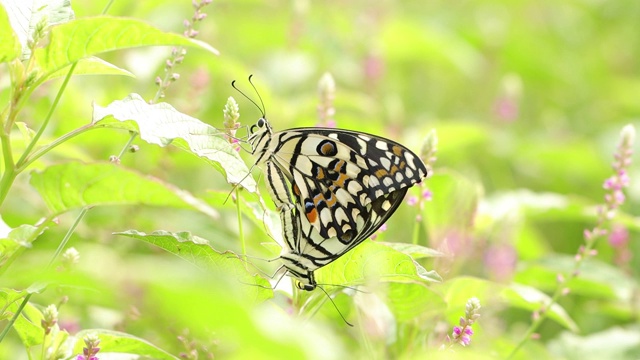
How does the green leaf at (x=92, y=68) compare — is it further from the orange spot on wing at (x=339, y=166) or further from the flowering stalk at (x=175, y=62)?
the orange spot on wing at (x=339, y=166)

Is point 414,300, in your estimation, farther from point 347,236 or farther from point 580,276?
point 580,276

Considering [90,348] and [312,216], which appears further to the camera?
[312,216]

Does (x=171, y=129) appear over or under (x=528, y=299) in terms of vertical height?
over

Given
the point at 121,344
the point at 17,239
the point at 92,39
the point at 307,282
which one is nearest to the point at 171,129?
the point at 92,39

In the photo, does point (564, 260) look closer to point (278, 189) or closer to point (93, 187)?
point (278, 189)

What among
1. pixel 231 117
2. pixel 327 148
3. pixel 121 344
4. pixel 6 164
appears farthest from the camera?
pixel 327 148

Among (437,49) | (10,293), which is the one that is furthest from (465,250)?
(437,49)
